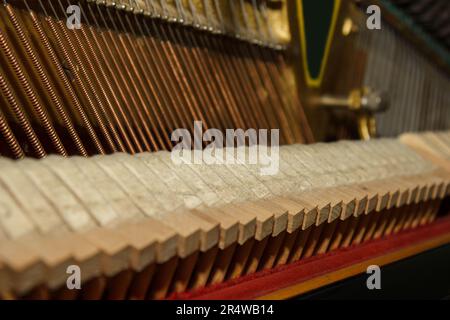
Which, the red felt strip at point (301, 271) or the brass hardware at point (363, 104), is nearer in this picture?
the red felt strip at point (301, 271)

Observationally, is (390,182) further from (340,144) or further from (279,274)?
(279,274)

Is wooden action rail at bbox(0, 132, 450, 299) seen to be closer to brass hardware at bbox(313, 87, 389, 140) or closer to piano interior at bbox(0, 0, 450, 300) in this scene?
piano interior at bbox(0, 0, 450, 300)

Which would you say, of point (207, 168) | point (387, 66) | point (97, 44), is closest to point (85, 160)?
point (207, 168)

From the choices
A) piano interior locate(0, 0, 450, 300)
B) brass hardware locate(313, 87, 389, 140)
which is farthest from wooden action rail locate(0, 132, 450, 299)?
brass hardware locate(313, 87, 389, 140)

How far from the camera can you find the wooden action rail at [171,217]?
0.96 metres

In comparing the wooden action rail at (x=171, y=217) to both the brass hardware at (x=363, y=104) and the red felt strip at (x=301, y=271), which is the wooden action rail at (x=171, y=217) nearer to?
the red felt strip at (x=301, y=271)

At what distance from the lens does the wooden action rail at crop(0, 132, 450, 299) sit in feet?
3.16

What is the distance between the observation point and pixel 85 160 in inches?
47.3

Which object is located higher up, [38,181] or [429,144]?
[38,181]

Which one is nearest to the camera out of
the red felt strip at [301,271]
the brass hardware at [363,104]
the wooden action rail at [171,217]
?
the wooden action rail at [171,217]

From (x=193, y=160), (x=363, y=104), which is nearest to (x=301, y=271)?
(x=193, y=160)

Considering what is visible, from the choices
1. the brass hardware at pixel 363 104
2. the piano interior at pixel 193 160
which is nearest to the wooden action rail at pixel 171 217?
the piano interior at pixel 193 160

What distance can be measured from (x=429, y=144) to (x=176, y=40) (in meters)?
1.21
